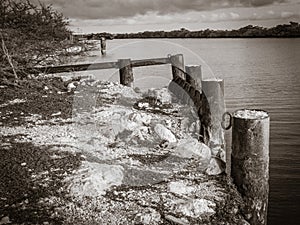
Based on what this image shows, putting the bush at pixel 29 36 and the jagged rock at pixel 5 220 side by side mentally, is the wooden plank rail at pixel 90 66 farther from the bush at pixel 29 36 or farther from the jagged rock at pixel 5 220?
the jagged rock at pixel 5 220

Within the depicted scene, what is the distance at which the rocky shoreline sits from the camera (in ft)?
12.2

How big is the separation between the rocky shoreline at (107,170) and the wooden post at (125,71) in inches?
86.4

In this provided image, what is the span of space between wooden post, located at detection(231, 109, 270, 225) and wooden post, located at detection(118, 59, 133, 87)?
18.0 feet

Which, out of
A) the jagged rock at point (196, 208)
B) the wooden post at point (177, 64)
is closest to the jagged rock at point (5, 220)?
the jagged rock at point (196, 208)

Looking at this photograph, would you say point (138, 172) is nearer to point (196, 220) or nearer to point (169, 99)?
point (196, 220)

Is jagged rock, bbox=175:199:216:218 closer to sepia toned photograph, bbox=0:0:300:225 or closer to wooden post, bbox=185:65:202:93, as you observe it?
sepia toned photograph, bbox=0:0:300:225

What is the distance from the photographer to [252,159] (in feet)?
13.8

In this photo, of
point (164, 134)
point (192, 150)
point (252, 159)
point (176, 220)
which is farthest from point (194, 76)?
point (176, 220)

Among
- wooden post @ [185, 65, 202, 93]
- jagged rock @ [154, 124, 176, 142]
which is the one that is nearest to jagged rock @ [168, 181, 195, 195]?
jagged rock @ [154, 124, 176, 142]

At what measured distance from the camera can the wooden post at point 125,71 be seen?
9.39m

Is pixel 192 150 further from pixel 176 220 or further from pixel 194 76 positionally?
pixel 194 76

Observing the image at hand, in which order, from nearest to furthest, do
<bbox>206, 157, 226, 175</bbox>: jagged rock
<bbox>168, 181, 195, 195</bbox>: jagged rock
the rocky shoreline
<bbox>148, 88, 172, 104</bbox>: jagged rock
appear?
the rocky shoreline
<bbox>168, 181, 195, 195</bbox>: jagged rock
<bbox>206, 157, 226, 175</bbox>: jagged rock
<bbox>148, 88, 172, 104</bbox>: jagged rock

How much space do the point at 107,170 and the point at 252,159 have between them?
1751 millimetres

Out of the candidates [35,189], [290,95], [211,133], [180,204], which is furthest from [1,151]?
Answer: [290,95]
